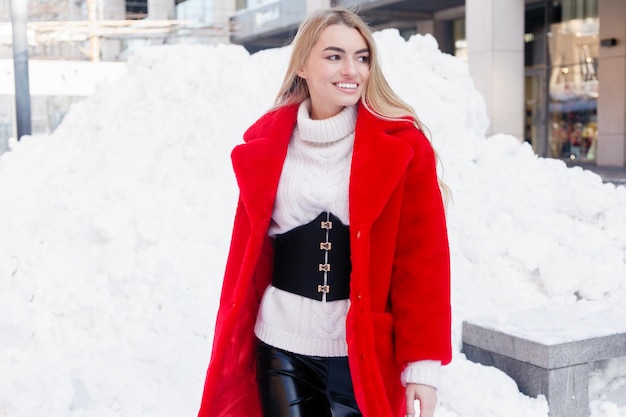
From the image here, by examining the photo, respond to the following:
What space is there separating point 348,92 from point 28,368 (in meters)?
3.20

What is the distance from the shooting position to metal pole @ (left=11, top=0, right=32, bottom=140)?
977 centimetres

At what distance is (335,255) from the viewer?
2.25 meters

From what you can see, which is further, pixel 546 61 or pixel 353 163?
pixel 546 61

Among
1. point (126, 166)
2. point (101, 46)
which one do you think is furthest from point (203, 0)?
point (126, 166)

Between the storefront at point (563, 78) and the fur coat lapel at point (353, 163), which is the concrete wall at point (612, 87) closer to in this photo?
the storefront at point (563, 78)

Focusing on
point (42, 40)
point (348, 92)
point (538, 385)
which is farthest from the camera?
point (42, 40)

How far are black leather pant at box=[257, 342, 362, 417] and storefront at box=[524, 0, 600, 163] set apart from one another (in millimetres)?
18864

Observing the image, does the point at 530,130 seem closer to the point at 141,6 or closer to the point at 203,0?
the point at 203,0

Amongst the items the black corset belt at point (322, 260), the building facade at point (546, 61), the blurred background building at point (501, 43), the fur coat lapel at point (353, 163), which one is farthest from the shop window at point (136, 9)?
the black corset belt at point (322, 260)

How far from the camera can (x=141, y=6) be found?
29.5 metres

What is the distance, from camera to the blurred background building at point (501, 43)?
16734 mm

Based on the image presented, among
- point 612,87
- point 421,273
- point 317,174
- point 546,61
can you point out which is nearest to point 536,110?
point 546,61

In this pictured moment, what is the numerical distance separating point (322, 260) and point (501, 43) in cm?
1567

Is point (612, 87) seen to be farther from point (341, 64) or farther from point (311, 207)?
point (311, 207)
